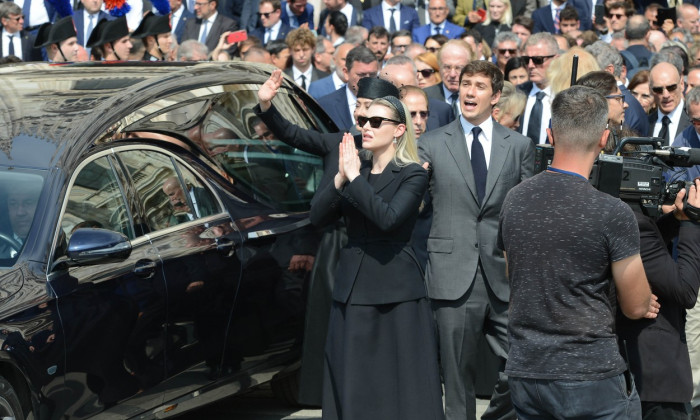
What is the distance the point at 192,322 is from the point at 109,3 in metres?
4.55

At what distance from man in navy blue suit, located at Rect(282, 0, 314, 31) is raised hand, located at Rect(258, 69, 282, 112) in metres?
10.5

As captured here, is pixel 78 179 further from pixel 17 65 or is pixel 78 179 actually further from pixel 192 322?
pixel 17 65

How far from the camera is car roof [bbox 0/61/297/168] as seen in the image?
5.44 metres

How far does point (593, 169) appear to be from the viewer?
4512 millimetres

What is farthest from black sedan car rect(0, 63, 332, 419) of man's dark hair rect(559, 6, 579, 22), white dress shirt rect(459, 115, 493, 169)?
man's dark hair rect(559, 6, 579, 22)

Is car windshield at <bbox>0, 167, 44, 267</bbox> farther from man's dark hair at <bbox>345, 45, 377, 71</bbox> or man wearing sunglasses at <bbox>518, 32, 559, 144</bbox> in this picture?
man wearing sunglasses at <bbox>518, 32, 559, 144</bbox>

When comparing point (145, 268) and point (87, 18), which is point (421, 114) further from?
point (87, 18)

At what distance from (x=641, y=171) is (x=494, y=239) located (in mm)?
1563

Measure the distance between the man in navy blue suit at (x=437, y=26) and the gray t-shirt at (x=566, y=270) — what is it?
11956 mm

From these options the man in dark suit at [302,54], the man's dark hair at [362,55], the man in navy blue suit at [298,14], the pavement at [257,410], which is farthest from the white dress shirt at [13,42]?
the pavement at [257,410]

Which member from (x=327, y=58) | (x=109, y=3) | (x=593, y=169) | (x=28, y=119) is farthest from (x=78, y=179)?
(x=327, y=58)

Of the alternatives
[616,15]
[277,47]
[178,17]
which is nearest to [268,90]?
[277,47]

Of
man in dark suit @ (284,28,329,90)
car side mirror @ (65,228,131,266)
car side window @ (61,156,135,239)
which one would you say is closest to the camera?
car side mirror @ (65,228,131,266)

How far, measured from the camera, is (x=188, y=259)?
5852mm
